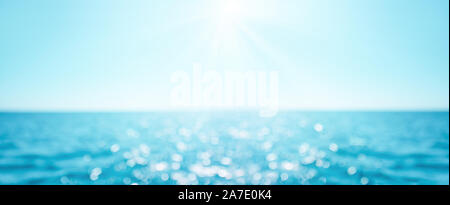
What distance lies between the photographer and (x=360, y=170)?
10.7 meters
